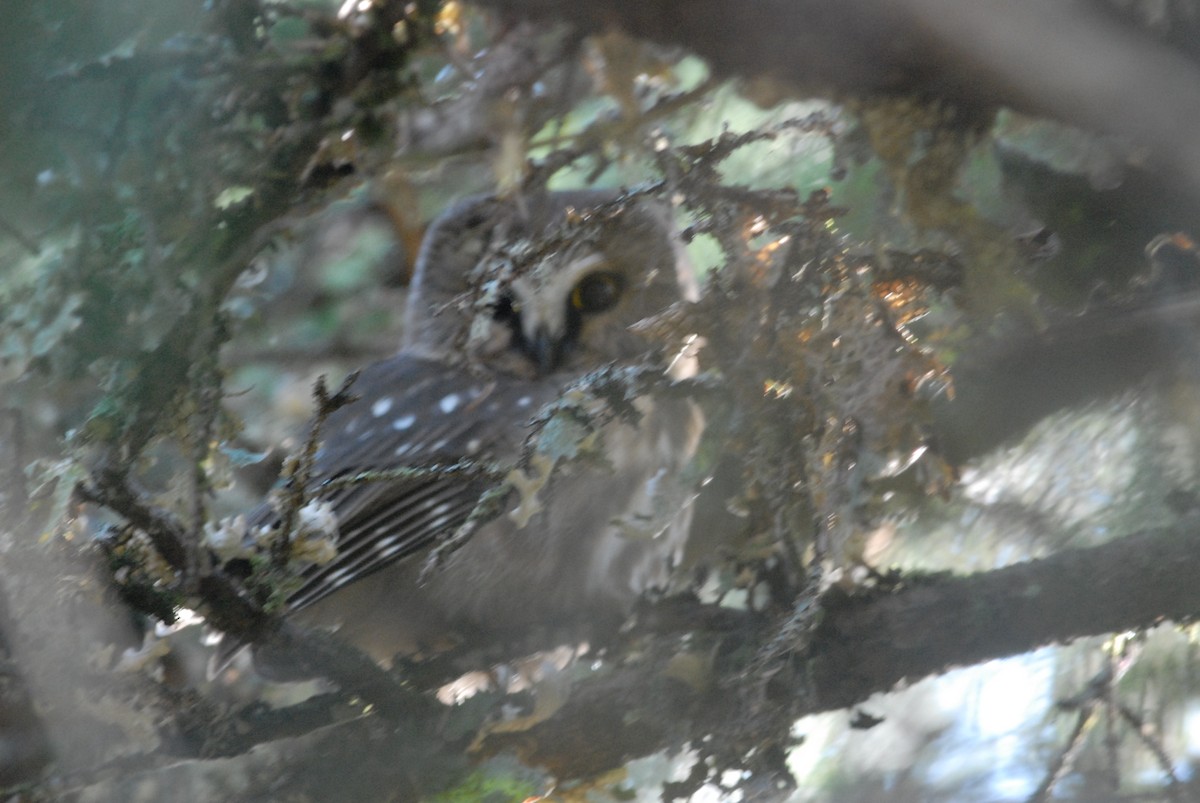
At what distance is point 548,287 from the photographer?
2.03 m

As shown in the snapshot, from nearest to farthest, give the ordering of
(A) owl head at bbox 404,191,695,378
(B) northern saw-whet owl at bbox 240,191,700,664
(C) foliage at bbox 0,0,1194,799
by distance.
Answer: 1. (C) foliage at bbox 0,0,1194,799
2. (B) northern saw-whet owl at bbox 240,191,700,664
3. (A) owl head at bbox 404,191,695,378

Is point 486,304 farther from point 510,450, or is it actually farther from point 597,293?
point 597,293

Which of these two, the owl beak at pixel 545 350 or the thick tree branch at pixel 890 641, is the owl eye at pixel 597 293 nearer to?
the owl beak at pixel 545 350

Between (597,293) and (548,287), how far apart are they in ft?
0.58

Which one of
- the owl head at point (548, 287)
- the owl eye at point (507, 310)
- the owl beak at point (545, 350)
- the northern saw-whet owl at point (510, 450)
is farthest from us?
the owl beak at point (545, 350)

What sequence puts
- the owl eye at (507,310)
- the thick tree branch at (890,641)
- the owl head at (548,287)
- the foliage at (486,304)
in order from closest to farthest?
1. the foliage at (486,304)
2. the thick tree branch at (890,641)
3. the owl head at (548,287)
4. the owl eye at (507,310)

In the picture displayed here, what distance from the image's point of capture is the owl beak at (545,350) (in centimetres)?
216

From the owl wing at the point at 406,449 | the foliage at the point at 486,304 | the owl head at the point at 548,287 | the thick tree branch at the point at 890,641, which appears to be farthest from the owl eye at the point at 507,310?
the thick tree branch at the point at 890,641

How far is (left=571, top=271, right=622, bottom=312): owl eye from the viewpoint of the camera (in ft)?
7.09

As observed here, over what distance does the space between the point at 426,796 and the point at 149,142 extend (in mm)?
830

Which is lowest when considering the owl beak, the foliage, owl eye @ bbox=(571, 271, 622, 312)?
the owl beak

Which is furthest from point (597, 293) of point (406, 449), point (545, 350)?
point (406, 449)

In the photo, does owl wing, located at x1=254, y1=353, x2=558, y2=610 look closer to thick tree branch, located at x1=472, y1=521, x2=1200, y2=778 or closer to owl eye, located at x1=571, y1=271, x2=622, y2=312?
owl eye, located at x1=571, y1=271, x2=622, y2=312

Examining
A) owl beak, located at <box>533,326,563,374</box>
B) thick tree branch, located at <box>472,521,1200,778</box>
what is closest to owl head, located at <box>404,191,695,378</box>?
owl beak, located at <box>533,326,563,374</box>
